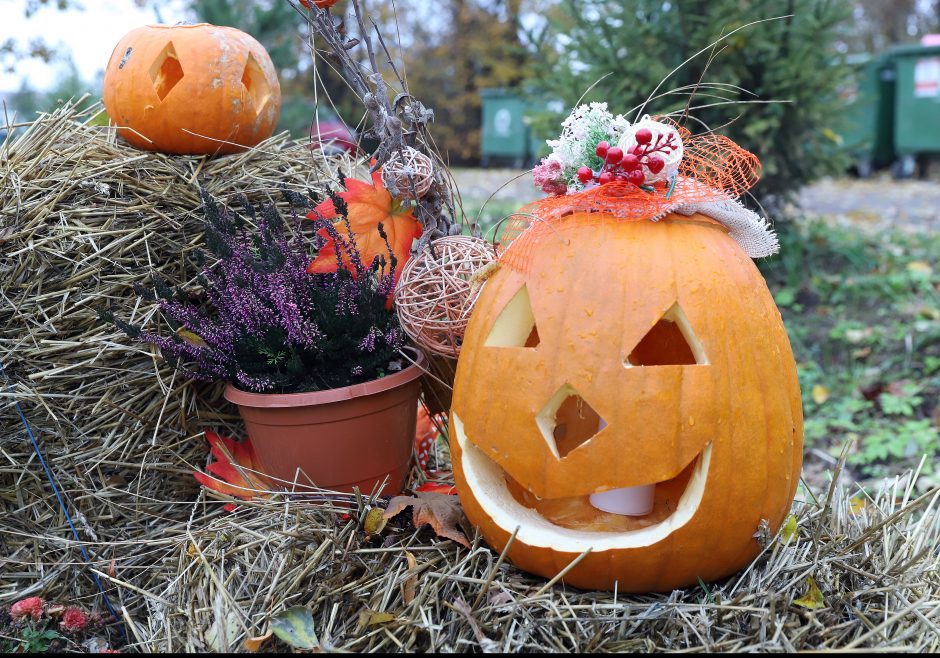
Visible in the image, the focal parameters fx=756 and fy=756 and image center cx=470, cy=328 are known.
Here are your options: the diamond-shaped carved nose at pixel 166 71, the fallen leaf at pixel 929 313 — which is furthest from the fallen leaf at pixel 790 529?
the fallen leaf at pixel 929 313

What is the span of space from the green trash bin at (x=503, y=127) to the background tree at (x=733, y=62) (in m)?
9.52

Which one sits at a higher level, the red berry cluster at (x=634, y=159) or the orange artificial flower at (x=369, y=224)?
the red berry cluster at (x=634, y=159)

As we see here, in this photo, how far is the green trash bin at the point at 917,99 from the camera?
1027 centimetres

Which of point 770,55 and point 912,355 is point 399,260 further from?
point 770,55

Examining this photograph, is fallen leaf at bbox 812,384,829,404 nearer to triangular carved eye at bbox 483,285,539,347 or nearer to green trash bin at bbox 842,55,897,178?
triangular carved eye at bbox 483,285,539,347

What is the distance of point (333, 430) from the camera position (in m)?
2.00

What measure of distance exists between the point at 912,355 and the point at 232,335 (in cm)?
340

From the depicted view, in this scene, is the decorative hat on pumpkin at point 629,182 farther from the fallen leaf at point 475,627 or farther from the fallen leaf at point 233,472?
the fallen leaf at point 233,472

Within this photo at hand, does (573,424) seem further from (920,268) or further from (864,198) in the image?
(864,198)

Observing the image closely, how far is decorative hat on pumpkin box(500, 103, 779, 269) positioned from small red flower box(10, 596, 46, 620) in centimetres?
140

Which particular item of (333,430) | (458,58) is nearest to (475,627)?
(333,430)

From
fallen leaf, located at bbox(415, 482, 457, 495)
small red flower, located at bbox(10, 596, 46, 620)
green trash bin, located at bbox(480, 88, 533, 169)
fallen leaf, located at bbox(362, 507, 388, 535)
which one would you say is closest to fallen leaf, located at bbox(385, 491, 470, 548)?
fallen leaf, located at bbox(362, 507, 388, 535)

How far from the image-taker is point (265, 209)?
2.07 metres

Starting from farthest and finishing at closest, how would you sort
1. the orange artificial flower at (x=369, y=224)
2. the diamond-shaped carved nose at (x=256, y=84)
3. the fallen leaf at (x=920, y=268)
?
the fallen leaf at (x=920, y=268)
the diamond-shaped carved nose at (x=256, y=84)
the orange artificial flower at (x=369, y=224)
